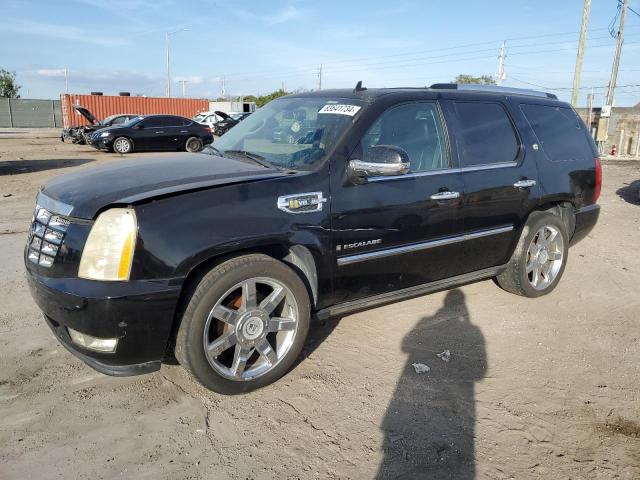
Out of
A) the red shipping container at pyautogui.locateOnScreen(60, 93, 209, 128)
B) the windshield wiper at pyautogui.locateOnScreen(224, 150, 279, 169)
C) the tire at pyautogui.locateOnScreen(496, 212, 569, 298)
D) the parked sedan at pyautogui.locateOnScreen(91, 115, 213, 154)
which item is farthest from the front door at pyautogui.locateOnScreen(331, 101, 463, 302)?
the red shipping container at pyautogui.locateOnScreen(60, 93, 209, 128)

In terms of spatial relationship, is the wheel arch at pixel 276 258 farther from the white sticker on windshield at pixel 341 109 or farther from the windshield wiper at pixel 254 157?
the white sticker on windshield at pixel 341 109

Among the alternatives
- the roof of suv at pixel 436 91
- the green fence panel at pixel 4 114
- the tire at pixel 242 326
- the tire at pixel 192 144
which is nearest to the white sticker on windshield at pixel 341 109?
the roof of suv at pixel 436 91

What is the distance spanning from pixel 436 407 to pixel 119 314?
1.88 m

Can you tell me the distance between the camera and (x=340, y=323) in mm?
4266

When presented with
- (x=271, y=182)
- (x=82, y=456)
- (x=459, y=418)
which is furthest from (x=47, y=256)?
(x=459, y=418)

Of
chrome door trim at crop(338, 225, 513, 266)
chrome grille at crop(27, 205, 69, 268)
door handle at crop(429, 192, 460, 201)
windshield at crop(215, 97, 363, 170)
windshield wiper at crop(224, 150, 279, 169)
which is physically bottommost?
chrome door trim at crop(338, 225, 513, 266)

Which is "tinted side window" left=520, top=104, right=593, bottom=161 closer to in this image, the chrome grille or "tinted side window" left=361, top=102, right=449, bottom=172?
"tinted side window" left=361, top=102, right=449, bottom=172

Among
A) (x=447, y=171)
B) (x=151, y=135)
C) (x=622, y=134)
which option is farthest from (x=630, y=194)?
(x=151, y=135)

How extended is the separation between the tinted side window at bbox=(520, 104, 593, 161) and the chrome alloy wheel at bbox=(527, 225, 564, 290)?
0.71 metres

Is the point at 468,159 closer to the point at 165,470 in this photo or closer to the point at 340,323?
the point at 340,323

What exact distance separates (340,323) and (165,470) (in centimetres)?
202

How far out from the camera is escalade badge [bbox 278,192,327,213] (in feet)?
10.3

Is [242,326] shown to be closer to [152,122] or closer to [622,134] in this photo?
[152,122]

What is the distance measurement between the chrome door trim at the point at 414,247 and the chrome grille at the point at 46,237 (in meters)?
1.67
